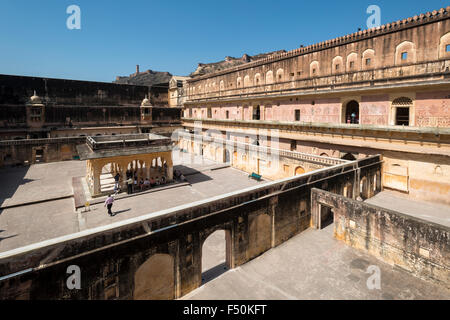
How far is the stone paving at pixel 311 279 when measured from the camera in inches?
309

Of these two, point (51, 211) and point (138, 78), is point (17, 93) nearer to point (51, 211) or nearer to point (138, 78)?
point (51, 211)

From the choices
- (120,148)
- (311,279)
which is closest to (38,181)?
(120,148)

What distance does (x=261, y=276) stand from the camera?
8734 mm

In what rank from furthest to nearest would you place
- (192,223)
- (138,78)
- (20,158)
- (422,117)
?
(138,78)
(20,158)
(422,117)
(192,223)

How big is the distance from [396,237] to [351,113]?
1238cm

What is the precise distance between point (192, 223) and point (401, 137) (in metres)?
13.7

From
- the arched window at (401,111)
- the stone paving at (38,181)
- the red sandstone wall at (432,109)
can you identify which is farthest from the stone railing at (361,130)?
the stone paving at (38,181)

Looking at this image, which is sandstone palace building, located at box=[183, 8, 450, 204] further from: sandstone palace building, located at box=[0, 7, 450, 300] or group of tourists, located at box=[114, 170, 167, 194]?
group of tourists, located at box=[114, 170, 167, 194]

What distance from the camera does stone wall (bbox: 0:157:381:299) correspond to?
5707 mm

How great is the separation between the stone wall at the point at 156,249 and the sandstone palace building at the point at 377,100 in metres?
7.79

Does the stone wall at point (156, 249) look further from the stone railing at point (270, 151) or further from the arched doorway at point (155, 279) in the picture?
the stone railing at point (270, 151)
